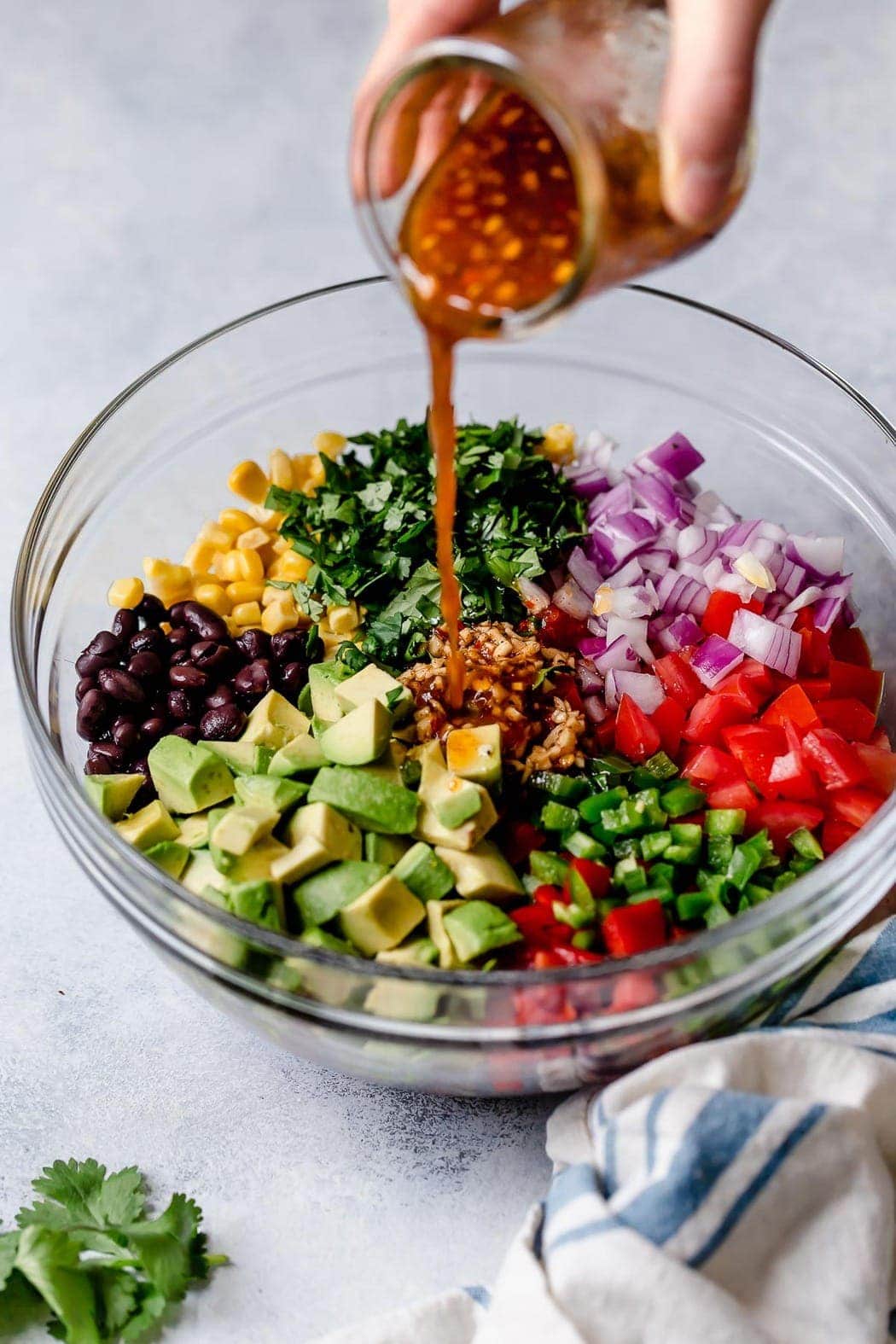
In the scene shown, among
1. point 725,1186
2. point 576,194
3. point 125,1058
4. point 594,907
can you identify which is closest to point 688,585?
point 594,907

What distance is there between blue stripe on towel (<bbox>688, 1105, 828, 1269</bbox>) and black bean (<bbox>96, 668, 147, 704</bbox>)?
130cm

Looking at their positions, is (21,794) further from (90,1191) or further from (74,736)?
(90,1191)

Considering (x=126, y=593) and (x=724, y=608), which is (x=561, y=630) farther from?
(x=126, y=593)

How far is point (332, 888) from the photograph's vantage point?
6.47 ft

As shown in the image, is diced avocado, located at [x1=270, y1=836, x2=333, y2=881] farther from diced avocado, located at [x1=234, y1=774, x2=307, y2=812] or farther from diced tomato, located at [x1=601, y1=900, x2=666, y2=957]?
diced tomato, located at [x1=601, y1=900, x2=666, y2=957]

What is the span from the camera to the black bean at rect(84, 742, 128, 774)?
232 cm

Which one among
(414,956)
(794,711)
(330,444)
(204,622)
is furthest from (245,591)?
(794,711)

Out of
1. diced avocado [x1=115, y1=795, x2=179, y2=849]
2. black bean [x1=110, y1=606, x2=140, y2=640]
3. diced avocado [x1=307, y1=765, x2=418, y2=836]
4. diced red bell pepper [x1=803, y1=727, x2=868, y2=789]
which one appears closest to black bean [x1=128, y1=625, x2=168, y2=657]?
black bean [x1=110, y1=606, x2=140, y2=640]

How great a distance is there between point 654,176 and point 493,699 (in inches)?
36.7

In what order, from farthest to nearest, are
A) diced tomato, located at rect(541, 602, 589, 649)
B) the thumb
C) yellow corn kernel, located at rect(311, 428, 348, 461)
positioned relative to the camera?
yellow corn kernel, located at rect(311, 428, 348, 461)
diced tomato, located at rect(541, 602, 589, 649)
the thumb

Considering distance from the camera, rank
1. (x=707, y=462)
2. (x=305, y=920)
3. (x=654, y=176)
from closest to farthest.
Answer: (x=654, y=176)
(x=305, y=920)
(x=707, y=462)

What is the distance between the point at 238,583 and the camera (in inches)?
104

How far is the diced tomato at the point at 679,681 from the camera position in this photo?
2.38 m

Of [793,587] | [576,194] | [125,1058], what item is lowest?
[125,1058]
